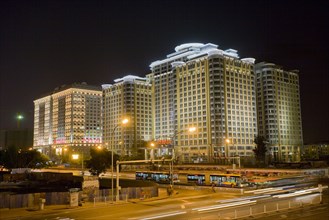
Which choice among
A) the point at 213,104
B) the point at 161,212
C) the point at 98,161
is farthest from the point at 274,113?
the point at 161,212

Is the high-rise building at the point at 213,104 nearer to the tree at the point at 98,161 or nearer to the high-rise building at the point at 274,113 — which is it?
the high-rise building at the point at 274,113

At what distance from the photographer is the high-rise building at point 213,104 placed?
529 feet

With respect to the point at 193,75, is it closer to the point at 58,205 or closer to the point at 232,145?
the point at 232,145

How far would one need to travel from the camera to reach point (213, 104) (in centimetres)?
16225

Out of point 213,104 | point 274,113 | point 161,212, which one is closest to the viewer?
point 161,212

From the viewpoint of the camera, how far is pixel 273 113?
190 metres

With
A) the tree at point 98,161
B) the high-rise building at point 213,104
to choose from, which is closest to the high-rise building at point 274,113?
the high-rise building at point 213,104

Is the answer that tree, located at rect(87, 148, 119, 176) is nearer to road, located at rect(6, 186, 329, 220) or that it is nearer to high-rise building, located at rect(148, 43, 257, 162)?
road, located at rect(6, 186, 329, 220)

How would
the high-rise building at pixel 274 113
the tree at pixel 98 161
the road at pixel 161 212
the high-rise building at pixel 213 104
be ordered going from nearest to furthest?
the road at pixel 161 212
the tree at pixel 98 161
the high-rise building at pixel 213 104
the high-rise building at pixel 274 113

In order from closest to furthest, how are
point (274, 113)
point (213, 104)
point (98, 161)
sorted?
1. point (98, 161)
2. point (213, 104)
3. point (274, 113)

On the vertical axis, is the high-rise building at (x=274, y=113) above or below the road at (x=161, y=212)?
above

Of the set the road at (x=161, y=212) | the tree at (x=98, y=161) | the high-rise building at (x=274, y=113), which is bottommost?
the road at (x=161, y=212)

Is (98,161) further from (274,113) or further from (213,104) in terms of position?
(274,113)

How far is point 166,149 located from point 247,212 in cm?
15584
